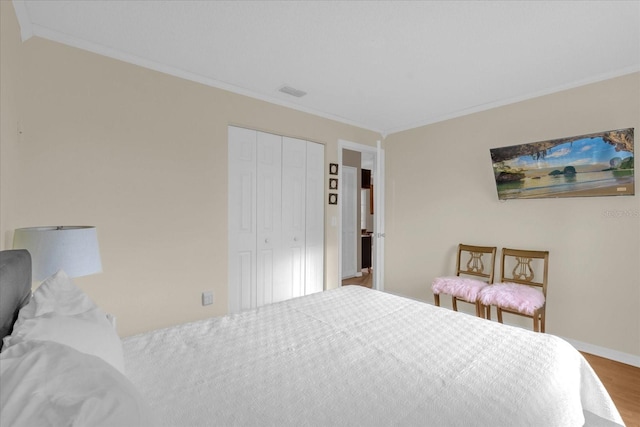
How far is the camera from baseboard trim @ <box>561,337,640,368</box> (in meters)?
2.57

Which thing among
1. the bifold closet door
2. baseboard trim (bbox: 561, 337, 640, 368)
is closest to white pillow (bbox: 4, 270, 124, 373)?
the bifold closet door

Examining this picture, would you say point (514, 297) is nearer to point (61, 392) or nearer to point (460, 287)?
point (460, 287)

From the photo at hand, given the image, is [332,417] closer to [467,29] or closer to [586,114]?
[467,29]

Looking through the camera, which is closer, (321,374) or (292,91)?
(321,374)

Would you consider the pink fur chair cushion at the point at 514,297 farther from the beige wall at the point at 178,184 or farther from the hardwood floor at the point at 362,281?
the hardwood floor at the point at 362,281

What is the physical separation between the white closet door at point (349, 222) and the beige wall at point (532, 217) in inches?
54.2

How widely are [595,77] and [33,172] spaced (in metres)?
4.44

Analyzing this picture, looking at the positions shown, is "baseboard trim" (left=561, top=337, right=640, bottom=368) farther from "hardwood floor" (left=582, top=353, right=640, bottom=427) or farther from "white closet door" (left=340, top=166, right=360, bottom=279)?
"white closet door" (left=340, top=166, right=360, bottom=279)

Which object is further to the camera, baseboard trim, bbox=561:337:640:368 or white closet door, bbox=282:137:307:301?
white closet door, bbox=282:137:307:301

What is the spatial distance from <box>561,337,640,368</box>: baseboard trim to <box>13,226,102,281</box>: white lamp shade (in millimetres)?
3884

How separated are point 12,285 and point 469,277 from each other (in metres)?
3.75

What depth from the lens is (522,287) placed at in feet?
9.57

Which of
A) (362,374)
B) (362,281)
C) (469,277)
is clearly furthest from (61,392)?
(362,281)

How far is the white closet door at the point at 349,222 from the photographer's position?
5.68 meters
